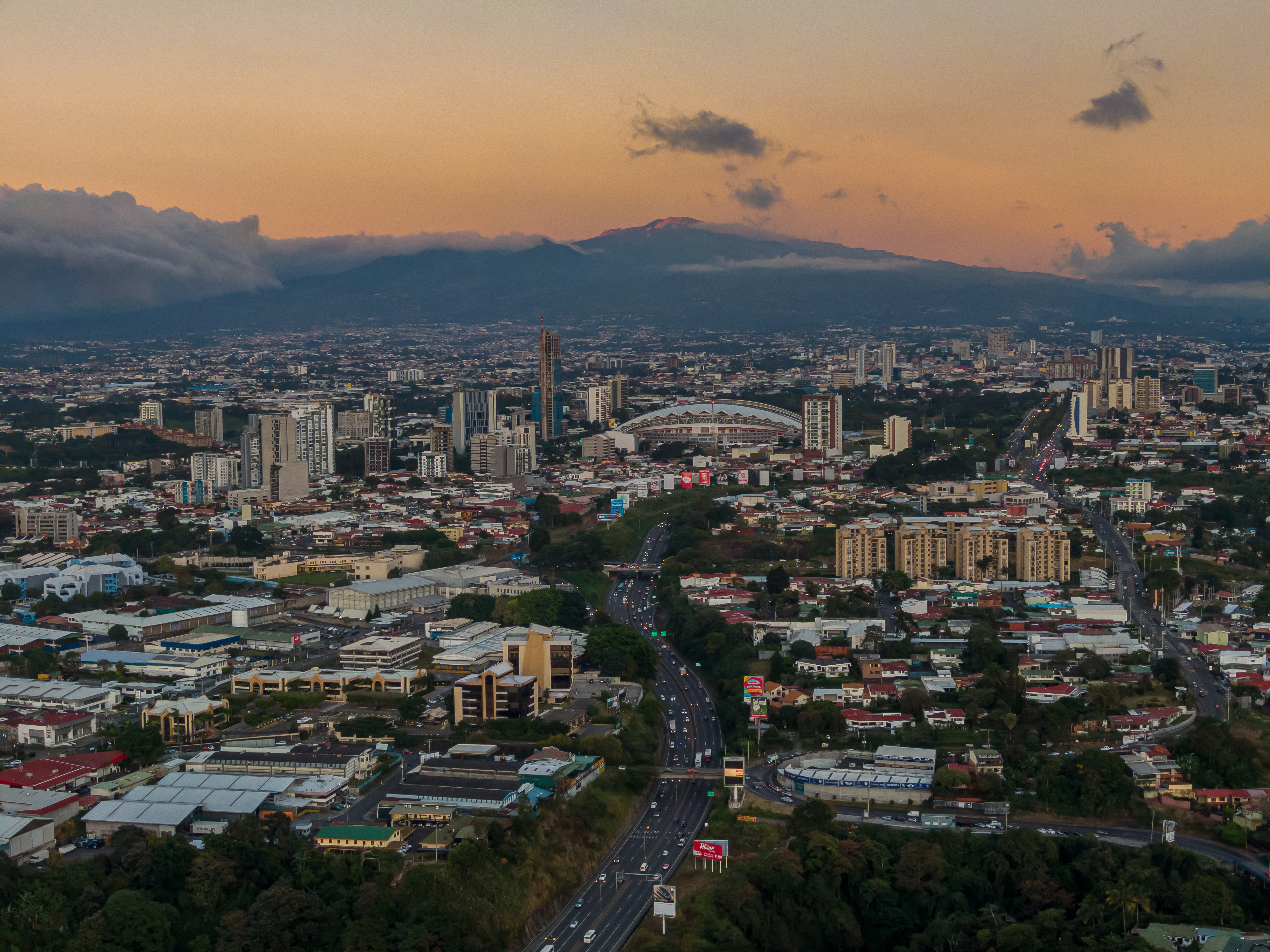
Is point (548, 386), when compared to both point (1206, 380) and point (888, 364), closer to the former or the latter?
point (888, 364)

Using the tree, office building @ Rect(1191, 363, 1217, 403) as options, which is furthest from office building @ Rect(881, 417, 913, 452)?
the tree

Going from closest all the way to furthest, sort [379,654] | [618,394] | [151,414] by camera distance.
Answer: [379,654], [151,414], [618,394]

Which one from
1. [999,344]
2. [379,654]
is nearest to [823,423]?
[379,654]

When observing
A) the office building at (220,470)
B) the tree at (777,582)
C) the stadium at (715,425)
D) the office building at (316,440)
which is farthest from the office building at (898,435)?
the tree at (777,582)

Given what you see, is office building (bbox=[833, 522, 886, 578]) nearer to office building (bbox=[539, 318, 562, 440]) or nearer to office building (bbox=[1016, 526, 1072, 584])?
office building (bbox=[1016, 526, 1072, 584])

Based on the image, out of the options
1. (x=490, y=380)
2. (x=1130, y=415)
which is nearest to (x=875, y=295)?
(x=490, y=380)

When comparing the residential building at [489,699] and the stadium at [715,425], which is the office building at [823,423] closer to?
the stadium at [715,425]

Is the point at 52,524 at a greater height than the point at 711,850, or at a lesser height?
greater
